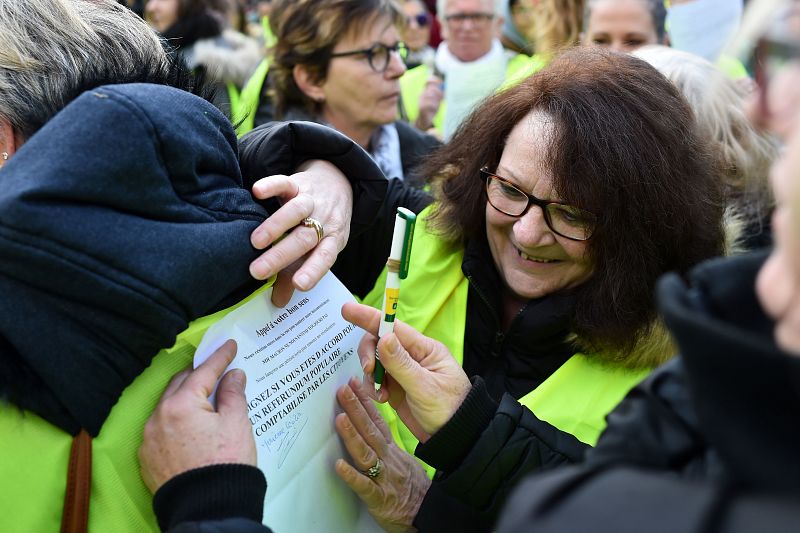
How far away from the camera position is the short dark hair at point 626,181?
1812mm

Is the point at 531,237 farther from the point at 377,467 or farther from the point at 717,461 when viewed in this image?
the point at 717,461

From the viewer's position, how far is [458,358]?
1934 millimetres

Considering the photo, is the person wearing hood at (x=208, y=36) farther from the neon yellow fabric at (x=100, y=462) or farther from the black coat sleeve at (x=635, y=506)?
the black coat sleeve at (x=635, y=506)

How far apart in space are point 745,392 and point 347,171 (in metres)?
1.23

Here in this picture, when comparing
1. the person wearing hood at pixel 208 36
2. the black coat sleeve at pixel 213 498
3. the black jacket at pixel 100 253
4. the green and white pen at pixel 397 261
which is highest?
the black jacket at pixel 100 253


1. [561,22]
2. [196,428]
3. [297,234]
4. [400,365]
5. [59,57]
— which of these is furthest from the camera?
[561,22]

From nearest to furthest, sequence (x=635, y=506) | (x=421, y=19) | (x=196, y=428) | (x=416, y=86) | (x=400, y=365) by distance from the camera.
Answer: (x=635, y=506)
(x=196, y=428)
(x=400, y=365)
(x=416, y=86)
(x=421, y=19)

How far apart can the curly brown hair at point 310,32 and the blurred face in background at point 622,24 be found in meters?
0.89

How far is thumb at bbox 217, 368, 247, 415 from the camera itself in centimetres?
131

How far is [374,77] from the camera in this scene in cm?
346

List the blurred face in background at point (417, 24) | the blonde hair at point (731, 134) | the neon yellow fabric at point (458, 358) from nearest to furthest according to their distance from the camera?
1. the neon yellow fabric at point (458, 358)
2. the blonde hair at point (731, 134)
3. the blurred face in background at point (417, 24)
